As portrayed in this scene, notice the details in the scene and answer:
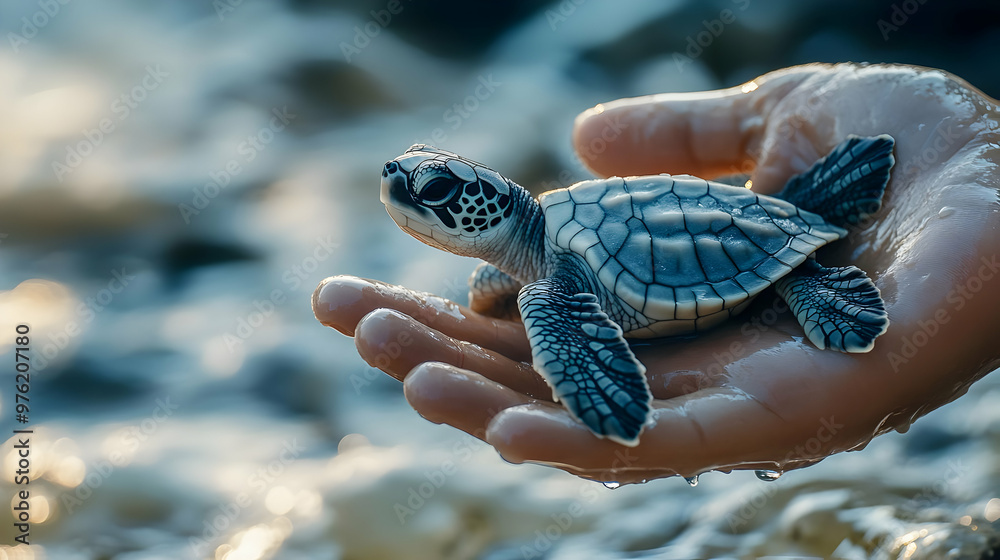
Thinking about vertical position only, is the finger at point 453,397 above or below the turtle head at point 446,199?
below

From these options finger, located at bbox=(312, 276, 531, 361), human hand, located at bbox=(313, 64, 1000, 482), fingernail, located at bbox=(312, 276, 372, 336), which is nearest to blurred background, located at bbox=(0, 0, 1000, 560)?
human hand, located at bbox=(313, 64, 1000, 482)

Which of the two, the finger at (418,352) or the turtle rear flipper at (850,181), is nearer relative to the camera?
the finger at (418,352)

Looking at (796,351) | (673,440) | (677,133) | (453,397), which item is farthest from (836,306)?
(677,133)

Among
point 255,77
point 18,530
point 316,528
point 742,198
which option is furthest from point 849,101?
point 255,77

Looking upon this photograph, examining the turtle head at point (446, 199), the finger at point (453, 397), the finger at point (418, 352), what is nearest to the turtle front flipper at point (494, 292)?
the turtle head at point (446, 199)

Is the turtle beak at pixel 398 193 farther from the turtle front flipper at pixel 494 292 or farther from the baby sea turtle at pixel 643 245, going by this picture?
the turtle front flipper at pixel 494 292

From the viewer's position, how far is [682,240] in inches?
79.6

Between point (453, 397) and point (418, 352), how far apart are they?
8.2 inches

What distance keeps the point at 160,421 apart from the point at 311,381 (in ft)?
2.29

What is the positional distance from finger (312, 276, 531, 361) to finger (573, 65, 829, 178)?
43.1 inches

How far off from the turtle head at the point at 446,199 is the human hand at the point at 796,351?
219mm

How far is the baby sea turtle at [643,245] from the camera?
5.86ft

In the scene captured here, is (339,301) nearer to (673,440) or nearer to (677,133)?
(673,440)

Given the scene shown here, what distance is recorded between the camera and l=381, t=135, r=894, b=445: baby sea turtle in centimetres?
179
